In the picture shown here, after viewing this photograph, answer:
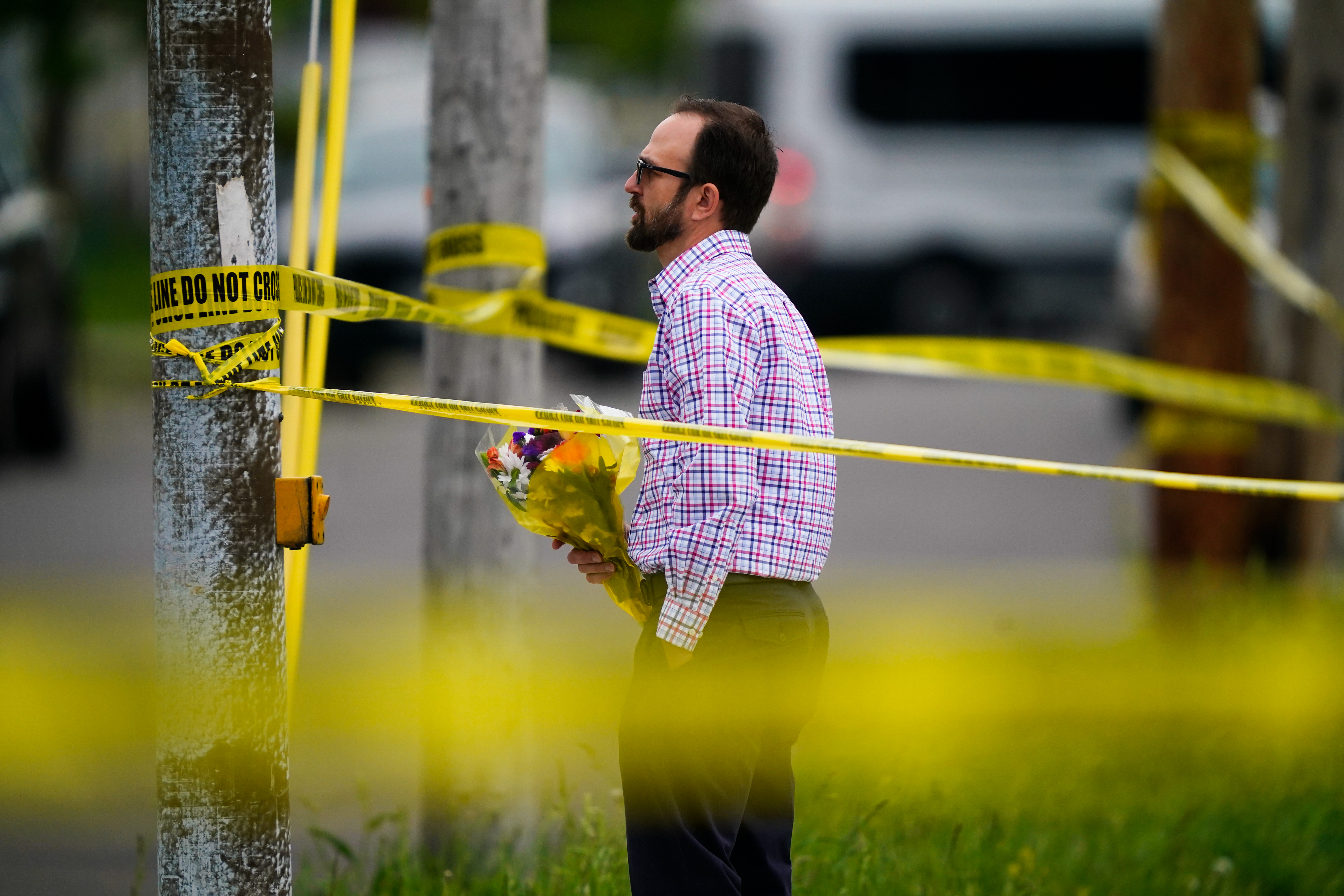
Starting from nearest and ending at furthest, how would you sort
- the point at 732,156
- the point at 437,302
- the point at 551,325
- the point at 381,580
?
the point at 732,156, the point at 437,302, the point at 551,325, the point at 381,580

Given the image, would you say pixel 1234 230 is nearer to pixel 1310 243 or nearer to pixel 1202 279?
pixel 1202 279

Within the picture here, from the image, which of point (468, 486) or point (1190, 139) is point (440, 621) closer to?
point (468, 486)

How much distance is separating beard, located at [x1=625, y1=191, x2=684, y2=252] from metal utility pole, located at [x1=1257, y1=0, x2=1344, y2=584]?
3.83 meters

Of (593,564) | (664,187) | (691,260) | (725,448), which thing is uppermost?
(664,187)

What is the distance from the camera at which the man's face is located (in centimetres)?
268

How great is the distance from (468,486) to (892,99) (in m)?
13.3

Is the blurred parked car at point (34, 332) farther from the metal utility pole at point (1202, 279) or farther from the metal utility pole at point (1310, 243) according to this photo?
the metal utility pole at point (1310, 243)

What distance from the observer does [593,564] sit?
2742mm

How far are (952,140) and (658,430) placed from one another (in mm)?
14408

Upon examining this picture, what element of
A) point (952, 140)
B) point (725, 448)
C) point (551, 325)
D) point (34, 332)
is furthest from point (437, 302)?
point (952, 140)

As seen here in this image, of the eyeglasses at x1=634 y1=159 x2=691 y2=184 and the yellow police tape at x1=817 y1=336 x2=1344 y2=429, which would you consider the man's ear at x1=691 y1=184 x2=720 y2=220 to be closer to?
the eyeglasses at x1=634 y1=159 x2=691 y2=184

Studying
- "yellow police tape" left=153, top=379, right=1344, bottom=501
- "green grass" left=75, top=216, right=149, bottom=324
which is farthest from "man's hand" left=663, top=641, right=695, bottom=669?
"green grass" left=75, top=216, right=149, bottom=324

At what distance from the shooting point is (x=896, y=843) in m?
3.74

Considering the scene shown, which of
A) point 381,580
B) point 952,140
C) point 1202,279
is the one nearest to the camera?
point 1202,279
